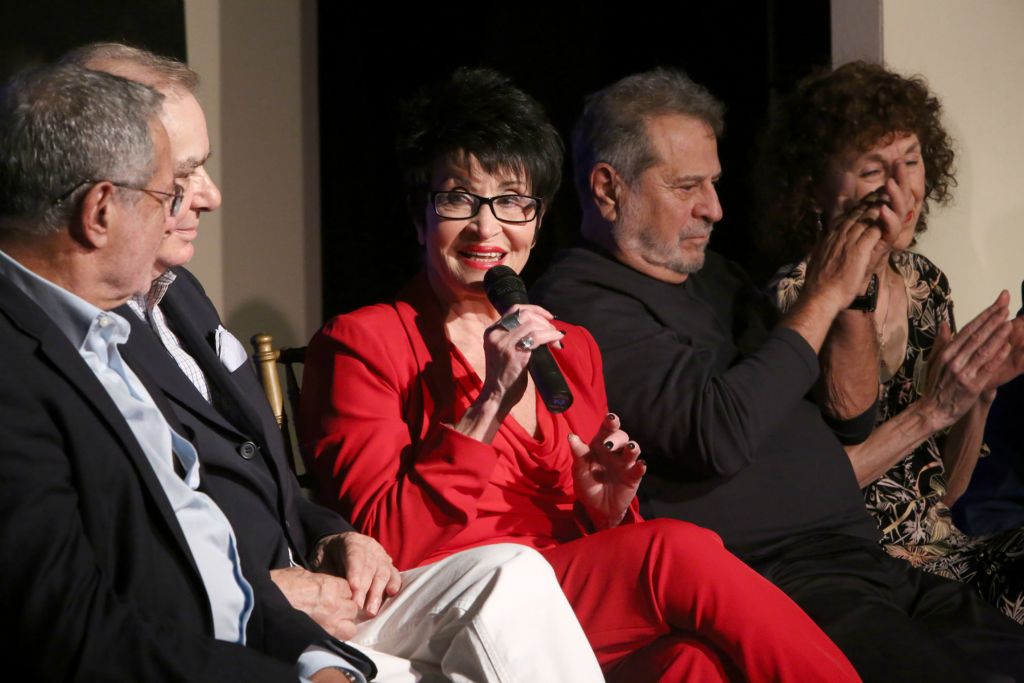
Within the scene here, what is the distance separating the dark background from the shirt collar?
8.12 feet

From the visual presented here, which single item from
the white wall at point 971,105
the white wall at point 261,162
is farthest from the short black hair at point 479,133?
the white wall at point 261,162

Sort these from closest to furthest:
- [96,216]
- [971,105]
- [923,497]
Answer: [96,216]
[923,497]
[971,105]

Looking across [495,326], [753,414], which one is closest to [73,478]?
[495,326]

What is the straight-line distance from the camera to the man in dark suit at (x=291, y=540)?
1625 millimetres

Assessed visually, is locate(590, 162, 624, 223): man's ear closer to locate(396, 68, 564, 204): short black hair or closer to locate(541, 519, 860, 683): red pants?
locate(396, 68, 564, 204): short black hair

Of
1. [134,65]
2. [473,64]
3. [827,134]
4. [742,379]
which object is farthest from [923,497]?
[473,64]

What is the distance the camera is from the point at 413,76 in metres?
3.99

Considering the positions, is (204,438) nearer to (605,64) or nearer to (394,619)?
(394,619)

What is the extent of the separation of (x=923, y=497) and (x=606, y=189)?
36.2 inches

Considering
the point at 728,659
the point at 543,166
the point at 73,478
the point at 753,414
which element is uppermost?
the point at 543,166

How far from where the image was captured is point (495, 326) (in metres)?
1.96

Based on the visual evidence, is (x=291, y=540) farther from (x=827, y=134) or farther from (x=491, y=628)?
(x=827, y=134)

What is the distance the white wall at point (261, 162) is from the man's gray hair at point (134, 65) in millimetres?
1843

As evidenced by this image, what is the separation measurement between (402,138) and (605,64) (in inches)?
70.7
